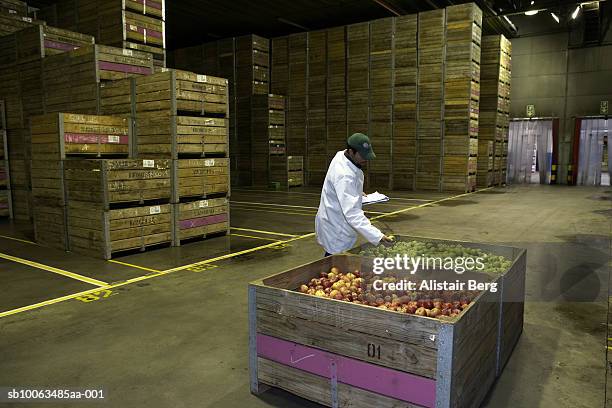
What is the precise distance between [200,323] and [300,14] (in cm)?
1833

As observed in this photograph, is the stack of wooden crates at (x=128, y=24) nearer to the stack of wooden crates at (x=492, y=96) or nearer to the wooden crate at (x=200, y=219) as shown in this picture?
the wooden crate at (x=200, y=219)

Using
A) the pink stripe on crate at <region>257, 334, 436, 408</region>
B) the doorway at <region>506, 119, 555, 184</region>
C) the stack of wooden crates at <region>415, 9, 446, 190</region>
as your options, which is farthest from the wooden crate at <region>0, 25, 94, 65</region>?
the doorway at <region>506, 119, 555, 184</region>

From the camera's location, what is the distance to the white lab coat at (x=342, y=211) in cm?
410

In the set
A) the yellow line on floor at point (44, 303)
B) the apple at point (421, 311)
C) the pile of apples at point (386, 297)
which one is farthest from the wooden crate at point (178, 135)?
the apple at point (421, 311)

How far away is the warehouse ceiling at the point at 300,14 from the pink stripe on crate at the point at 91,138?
11.4 meters

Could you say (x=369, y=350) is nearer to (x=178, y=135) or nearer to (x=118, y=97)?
(x=178, y=135)

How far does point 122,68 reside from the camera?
957 centimetres

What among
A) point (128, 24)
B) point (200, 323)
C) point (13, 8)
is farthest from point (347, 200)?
point (13, 8)

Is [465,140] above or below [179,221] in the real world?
above

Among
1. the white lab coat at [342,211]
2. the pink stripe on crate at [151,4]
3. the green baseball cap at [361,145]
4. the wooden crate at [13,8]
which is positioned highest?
the wooden crate at [13,8]

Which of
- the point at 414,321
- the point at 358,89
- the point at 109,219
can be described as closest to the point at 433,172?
the point at 358,89

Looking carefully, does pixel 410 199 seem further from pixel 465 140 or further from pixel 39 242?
pixel 39 242

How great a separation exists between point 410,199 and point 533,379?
39.8 feet

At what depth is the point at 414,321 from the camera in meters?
2.57
